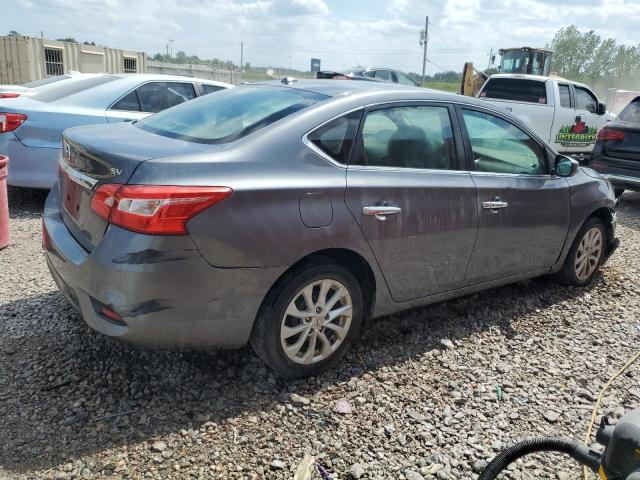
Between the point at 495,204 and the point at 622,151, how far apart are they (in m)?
5.79

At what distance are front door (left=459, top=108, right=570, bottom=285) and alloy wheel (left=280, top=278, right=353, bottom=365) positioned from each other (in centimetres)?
112

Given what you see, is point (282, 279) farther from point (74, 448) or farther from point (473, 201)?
point (473, 201)

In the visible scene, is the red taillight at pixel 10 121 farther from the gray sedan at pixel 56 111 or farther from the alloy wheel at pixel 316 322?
the alloy wheel at pixel 316 322

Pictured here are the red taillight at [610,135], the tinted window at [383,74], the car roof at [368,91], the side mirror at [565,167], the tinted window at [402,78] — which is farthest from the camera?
the tinted window at [402,78]

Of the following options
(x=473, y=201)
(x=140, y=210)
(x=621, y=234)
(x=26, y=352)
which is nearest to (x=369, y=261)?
(x=473, y=201)

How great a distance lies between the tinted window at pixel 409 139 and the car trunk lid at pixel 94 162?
38.1 inches

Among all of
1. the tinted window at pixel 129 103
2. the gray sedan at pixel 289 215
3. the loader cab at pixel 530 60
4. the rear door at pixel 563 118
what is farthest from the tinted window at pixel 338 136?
the loader cab at pixel 530 60

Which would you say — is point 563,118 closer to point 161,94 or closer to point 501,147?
point 161,94

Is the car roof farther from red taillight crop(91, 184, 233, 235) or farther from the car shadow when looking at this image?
the car shadow

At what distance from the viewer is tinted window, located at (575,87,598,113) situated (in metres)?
12.4

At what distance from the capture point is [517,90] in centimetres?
1193

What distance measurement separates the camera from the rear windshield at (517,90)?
11.8m

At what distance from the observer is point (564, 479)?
8.40ft

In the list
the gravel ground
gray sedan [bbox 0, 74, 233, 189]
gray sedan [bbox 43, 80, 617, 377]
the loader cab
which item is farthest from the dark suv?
the loader cab
